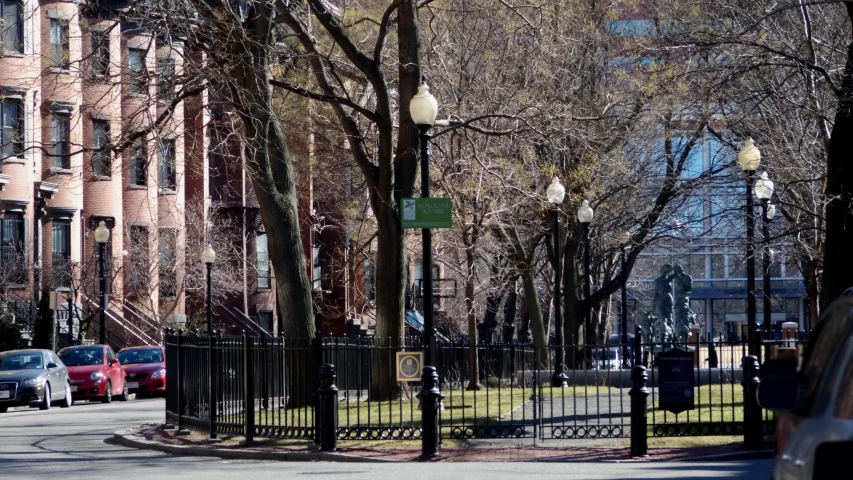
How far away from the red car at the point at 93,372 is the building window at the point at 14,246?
6.87 metres

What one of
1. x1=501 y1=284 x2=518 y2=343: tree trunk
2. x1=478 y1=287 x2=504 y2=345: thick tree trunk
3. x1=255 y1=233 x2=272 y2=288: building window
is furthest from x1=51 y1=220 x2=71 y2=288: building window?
x1=501 y1=284 x2=518 y2=343: tree trunk

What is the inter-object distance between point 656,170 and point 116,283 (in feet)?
66.5

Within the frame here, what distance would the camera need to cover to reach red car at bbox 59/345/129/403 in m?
32.8

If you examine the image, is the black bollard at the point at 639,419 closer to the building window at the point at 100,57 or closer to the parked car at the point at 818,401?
the parked car at the point at 818,401

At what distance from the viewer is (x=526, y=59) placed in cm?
2823

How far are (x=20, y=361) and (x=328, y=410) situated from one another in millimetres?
15612

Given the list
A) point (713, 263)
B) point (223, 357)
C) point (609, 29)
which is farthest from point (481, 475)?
point (713, 263)

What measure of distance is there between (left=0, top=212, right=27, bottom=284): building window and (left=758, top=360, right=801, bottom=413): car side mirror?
36700 millimetres

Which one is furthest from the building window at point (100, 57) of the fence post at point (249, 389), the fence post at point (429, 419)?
the fence post at point (429, 419)

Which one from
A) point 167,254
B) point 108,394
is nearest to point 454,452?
point 108,394

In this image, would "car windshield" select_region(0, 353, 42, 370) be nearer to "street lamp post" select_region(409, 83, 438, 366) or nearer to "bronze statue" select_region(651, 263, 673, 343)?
"street lamp post" select_region(409, 83, 438, 366)

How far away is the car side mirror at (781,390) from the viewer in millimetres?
5762

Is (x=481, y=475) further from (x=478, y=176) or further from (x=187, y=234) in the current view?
(x=187, y=234)

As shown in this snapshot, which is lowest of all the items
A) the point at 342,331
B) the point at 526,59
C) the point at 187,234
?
the point at 342,331
